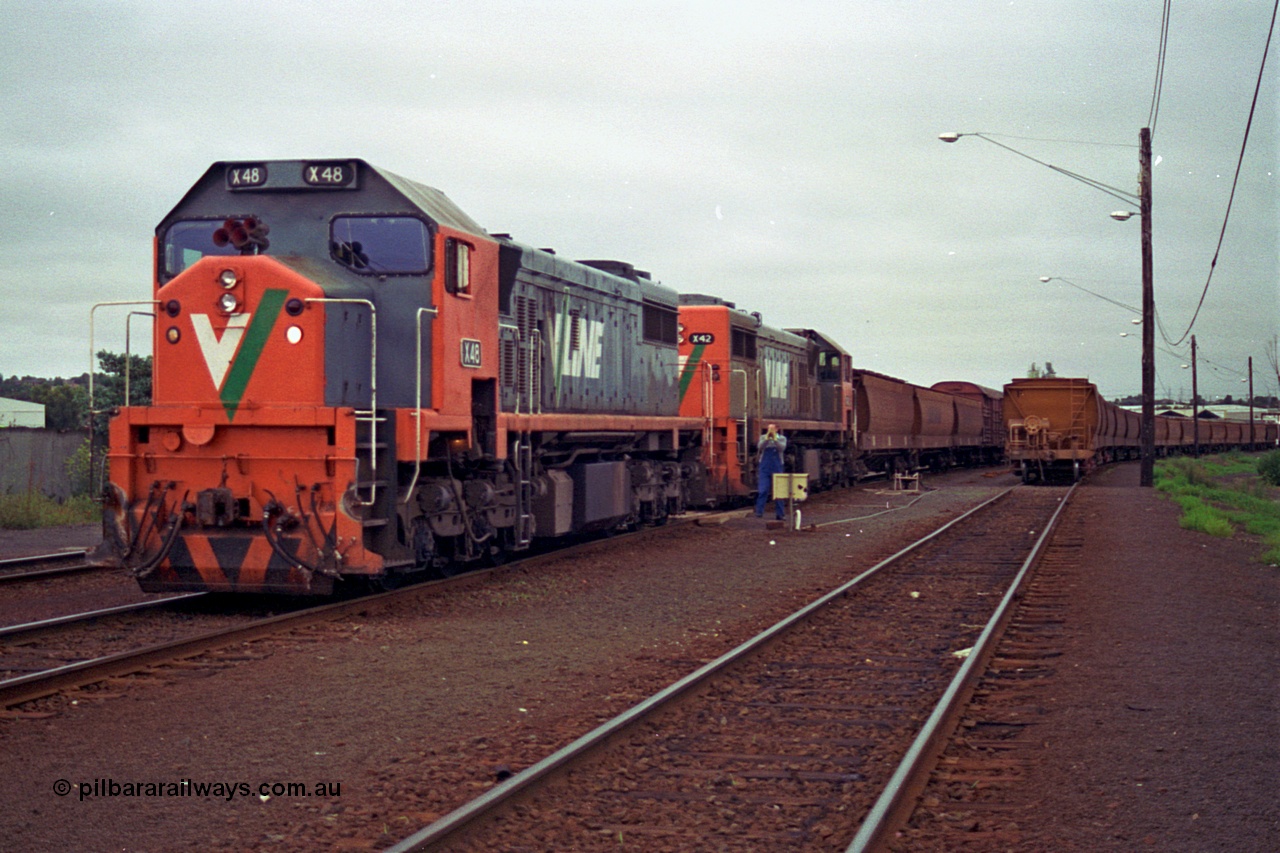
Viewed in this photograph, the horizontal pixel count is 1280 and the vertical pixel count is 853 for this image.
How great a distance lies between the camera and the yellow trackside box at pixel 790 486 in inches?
777

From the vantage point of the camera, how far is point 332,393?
1041 cm

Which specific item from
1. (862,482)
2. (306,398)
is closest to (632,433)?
(306,398)

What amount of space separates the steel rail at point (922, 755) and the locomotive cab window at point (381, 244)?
569 cm

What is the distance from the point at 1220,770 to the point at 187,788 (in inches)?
184

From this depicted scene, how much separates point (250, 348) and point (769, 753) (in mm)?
6023

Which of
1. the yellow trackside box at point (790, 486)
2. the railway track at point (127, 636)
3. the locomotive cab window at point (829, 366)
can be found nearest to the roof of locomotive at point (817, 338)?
the locomotive cab window at point (829, 366)

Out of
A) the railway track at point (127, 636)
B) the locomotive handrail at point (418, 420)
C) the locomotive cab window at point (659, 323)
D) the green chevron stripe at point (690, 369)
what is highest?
the locomotive cab window at point (659, 323)

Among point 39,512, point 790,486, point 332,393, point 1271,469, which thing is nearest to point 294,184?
point 332,393

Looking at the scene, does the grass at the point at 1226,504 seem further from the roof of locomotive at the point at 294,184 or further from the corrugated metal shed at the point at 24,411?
the corrugated metal shed at the point at 24,411

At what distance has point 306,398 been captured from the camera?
10211mm

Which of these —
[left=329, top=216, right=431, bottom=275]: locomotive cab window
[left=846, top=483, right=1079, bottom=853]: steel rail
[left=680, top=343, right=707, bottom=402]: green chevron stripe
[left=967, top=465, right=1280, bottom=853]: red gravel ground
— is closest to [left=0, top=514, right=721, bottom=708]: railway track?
[left=329, top=216, right=431, bottom=275]: locomotive cab window

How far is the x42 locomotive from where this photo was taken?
1001 cm

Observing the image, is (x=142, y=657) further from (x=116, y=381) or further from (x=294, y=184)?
(x=116, y=381)

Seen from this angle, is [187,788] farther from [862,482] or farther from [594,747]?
[862,482]
